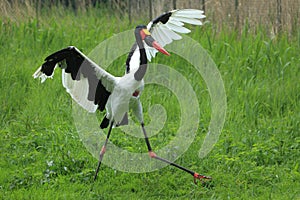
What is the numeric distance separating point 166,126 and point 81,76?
139cm

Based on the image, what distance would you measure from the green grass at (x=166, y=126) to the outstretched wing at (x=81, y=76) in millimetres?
594

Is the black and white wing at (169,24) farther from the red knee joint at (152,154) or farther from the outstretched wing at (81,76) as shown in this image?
the red knee joint at (152,154)

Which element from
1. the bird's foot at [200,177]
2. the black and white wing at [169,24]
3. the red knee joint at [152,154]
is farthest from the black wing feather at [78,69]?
the bird's foot at [200,177]

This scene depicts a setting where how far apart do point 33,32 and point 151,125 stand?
2.78 m

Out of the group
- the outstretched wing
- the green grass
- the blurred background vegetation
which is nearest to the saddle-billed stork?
the outstretched wing

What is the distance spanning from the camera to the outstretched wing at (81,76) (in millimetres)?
5762

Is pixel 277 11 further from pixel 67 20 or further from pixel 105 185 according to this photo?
pixel 105 185

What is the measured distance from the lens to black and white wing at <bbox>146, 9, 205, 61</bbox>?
6.65 m

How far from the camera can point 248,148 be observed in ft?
21.2

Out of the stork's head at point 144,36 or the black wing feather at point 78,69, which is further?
the stork's head at point 144,36

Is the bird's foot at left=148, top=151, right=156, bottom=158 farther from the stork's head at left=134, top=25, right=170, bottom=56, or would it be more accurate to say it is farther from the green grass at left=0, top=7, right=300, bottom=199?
the stork's head at left=134, top=25, right=170, bottom=56

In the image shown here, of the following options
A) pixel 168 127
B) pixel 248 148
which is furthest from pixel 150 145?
pixel 248 148

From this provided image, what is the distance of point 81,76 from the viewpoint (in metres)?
6.05

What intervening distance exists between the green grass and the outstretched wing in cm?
59
